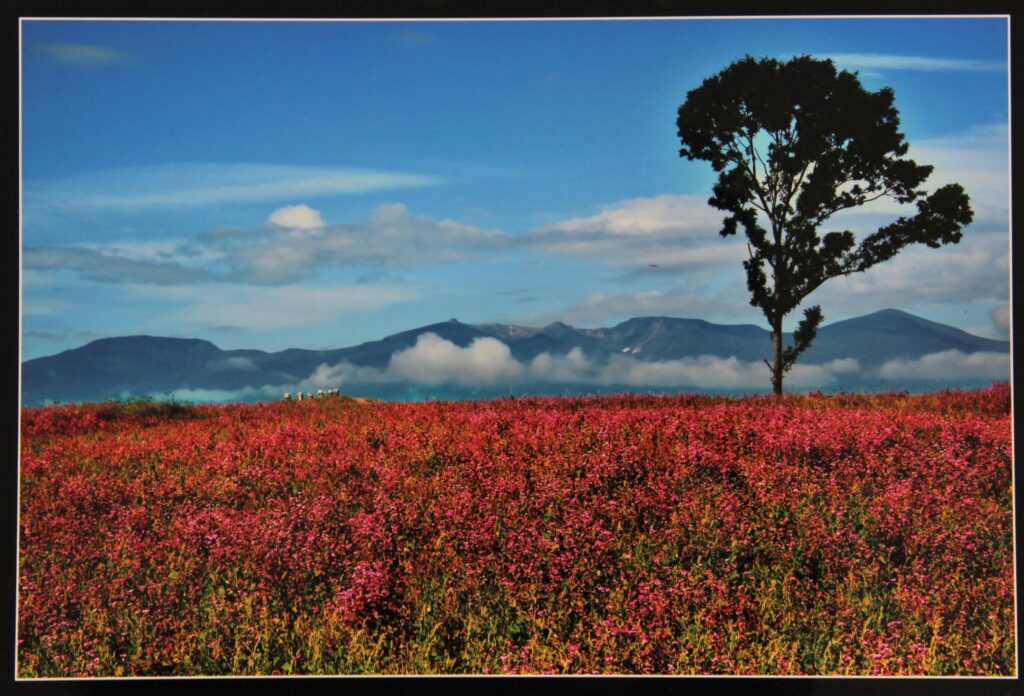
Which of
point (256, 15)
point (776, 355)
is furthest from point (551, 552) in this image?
point (256, 15)

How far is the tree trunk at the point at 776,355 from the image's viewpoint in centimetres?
630

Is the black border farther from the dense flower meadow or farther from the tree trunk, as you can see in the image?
the tree trunk

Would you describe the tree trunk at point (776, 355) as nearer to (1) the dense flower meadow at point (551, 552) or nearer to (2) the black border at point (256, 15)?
(1) the dense flower meadow at point (551, 552)

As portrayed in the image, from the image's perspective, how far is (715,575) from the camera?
5.55 metres

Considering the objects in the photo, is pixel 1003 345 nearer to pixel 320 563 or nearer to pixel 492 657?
pixel 492 657

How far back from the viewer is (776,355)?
633 centimetres

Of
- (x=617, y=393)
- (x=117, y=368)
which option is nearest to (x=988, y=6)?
(x=617, y=393)

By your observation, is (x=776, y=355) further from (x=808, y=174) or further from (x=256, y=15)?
(x=256, y=15)

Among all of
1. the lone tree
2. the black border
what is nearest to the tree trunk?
the lone tree

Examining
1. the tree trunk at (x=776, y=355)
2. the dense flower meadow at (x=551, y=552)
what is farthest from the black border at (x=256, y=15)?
the tree trunk at (x=776, y=355)

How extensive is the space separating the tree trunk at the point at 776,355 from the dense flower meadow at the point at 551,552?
0.23 meters

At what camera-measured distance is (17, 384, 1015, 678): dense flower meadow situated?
17.8ft

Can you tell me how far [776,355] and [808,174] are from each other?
1.62 metres

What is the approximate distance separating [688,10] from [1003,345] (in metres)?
3.55
